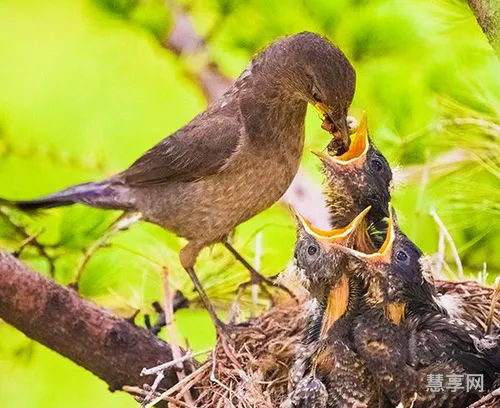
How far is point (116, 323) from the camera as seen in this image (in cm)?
212

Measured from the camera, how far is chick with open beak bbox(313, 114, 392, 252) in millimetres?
2234

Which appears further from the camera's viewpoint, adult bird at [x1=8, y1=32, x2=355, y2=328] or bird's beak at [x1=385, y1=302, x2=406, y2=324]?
adult bird at [x1=8, y1=32, x2=355, y2=328]

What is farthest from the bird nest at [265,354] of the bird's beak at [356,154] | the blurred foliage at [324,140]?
the bird's beak at [356,154]

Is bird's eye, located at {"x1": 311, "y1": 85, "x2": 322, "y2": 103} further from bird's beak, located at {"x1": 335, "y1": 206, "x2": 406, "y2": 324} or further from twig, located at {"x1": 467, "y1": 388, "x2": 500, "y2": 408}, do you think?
twig, located at {"x1": 467, "y1": 388, "x2": 500, "y2": 408}

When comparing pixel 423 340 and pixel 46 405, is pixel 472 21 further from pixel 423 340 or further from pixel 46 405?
pixel 46 405

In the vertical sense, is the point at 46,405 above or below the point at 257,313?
below

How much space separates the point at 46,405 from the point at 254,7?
1.65m

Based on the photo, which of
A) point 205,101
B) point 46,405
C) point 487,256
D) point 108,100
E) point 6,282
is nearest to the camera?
point 6,282

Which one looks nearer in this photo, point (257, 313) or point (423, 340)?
point (423, 340)

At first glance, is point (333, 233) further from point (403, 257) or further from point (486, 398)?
point (486, 398)

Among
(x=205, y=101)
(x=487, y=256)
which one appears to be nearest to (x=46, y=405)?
(x=205, y=101)

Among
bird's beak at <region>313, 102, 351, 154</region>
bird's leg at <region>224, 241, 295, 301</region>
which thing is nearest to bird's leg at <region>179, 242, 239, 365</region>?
bird's leg at <region>224, 241, 295, 301</region>

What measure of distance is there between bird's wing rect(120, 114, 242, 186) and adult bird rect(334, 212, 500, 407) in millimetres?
465

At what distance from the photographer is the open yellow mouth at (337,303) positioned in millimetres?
2107
